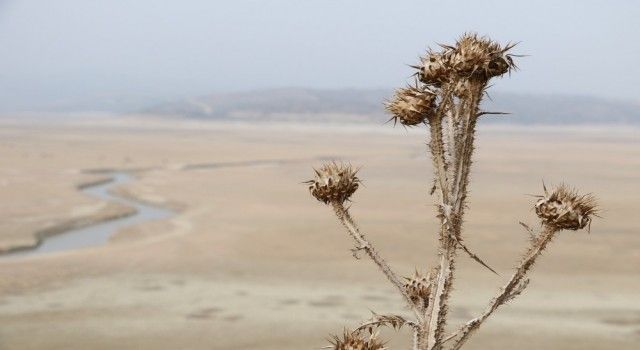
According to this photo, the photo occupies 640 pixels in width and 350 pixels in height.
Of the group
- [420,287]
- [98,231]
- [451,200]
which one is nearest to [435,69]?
[451,200]

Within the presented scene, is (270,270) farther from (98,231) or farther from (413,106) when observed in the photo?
(413,106)

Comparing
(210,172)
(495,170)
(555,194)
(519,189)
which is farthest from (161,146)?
(555,194)

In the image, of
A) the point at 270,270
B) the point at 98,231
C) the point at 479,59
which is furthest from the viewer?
the point at 98,231

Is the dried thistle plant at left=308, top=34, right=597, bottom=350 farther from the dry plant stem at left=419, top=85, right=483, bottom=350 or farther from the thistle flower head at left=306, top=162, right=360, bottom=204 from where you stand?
the thistle flower head at left=306, top=162, right=360, bottom=204

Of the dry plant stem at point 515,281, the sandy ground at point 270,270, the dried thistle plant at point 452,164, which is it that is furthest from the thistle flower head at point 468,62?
the sandy ground at point 270,270

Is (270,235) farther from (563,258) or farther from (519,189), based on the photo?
(519,189)

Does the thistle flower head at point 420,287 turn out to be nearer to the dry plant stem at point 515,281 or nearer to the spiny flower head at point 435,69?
the dry plant stem at point 515,281

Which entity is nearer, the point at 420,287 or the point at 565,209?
the point at 565,209
